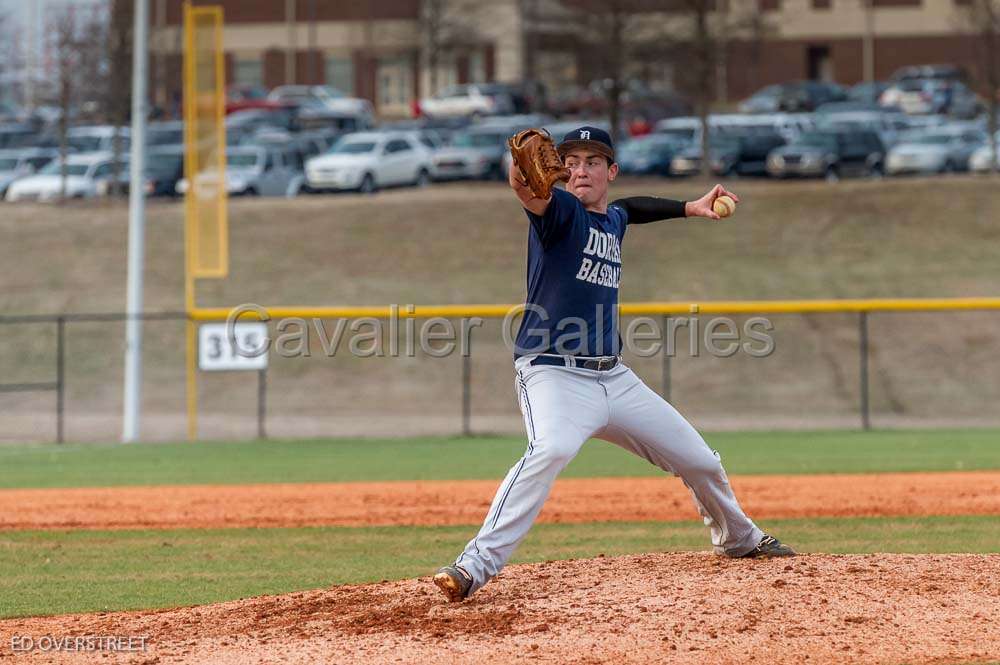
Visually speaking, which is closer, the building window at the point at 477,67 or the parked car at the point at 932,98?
the parked car at the point at 932,98

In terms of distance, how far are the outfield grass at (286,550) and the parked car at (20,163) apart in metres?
32.1

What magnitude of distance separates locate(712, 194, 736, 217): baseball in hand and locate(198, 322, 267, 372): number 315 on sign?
12670 millimetres

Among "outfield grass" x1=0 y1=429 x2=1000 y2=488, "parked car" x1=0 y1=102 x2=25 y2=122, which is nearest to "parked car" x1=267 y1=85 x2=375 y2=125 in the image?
"parked car" x1=0 y1=102 x2=25 y2=122

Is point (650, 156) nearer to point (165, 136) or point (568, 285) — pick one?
point (165, 136)

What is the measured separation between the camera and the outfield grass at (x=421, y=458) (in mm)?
14000

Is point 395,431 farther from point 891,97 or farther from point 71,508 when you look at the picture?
point 891,97

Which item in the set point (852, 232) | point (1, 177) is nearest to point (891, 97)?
point (852, 232)

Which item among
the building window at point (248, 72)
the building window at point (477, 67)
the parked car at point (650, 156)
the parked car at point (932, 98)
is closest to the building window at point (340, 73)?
the building window at point (248, 72)

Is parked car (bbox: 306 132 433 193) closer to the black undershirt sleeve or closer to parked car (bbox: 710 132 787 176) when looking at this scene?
parked car (bbox: 710 132 787 176)

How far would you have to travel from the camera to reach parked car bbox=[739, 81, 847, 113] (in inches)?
2055

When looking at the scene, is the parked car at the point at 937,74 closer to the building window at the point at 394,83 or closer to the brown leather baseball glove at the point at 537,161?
the building window at the point at 394,83

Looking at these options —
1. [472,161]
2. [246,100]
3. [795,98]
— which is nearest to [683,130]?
[472,161]

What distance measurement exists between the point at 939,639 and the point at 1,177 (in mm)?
38237

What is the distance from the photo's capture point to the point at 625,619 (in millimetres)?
6031
